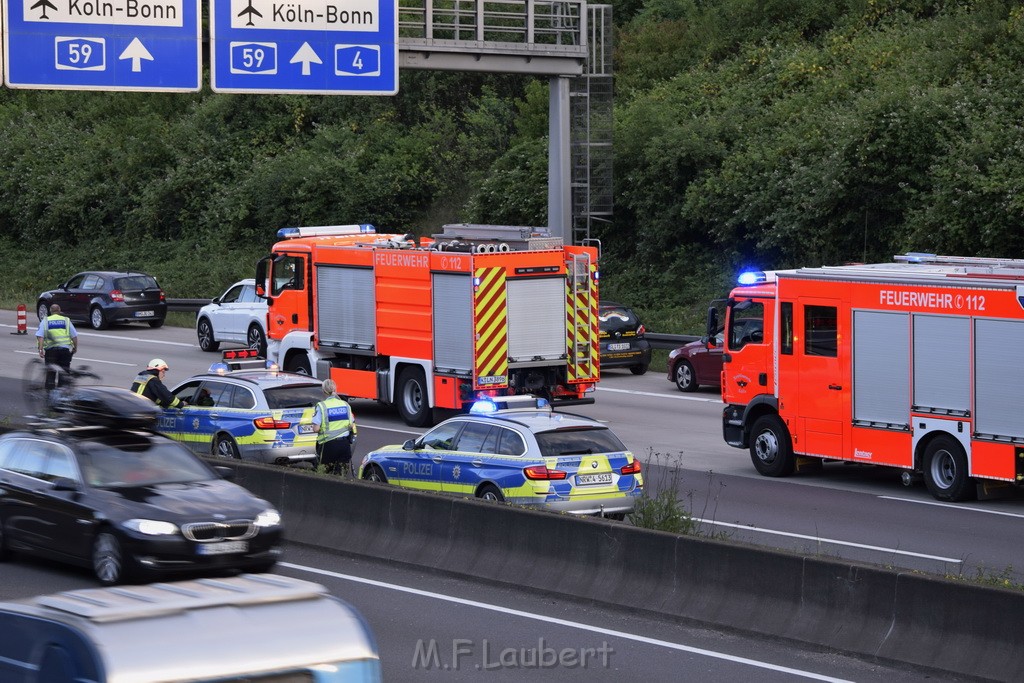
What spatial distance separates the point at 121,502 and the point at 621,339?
1909cm

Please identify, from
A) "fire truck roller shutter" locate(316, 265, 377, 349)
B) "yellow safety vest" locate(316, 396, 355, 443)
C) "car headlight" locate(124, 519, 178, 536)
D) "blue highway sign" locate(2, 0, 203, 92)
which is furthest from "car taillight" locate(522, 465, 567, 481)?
"fire truck roller shutter" locate(316, 265, 377, 349)

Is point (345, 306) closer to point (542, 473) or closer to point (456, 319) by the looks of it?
point (456, 319)

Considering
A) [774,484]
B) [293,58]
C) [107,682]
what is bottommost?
[774,484]

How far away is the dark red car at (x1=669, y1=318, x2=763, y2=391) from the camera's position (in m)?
28.5

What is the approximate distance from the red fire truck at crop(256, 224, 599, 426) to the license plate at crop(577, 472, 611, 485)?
8531 millimetres

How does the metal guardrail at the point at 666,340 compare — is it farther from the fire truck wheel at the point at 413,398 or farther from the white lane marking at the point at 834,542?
the white lane marking at the point at 834,542

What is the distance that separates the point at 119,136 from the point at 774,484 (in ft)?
147

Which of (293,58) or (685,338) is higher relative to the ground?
(293,58)

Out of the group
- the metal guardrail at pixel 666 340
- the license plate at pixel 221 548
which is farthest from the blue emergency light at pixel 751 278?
the license plate at pixel 221 548

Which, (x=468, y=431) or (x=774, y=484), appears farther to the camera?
→ (x=774, y=484)

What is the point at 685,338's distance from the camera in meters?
31.7

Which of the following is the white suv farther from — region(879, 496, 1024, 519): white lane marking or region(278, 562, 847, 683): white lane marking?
region(278, 562, 847, 683): white lane marking

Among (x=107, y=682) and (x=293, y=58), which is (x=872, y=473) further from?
(x=107, y=682)

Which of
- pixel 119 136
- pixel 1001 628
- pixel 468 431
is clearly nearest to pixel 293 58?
pixel 468 431
